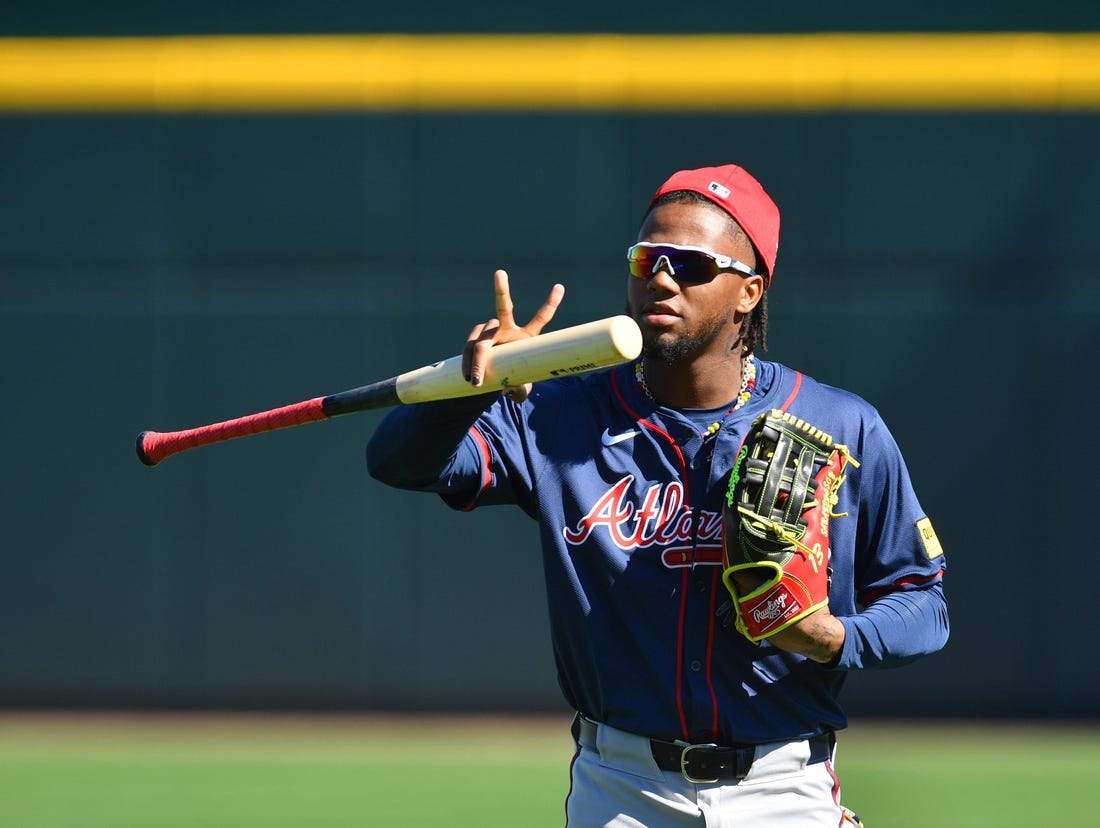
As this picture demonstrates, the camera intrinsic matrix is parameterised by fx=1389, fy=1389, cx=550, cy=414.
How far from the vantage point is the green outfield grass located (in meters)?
5.80

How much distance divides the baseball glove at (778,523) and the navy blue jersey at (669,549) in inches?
4.6

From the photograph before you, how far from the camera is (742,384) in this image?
3.06 meters

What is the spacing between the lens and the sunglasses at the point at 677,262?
2863 millimetres

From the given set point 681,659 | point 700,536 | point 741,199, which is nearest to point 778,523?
point 700,536

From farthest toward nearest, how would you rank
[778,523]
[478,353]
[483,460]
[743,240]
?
[743,240], [483,460], [778,523], [478,353]

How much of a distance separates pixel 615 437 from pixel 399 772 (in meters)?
4.02

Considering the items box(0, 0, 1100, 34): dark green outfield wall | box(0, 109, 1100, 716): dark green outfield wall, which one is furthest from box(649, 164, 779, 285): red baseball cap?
box(0, 0, 1100, 34): dark green outfield wall

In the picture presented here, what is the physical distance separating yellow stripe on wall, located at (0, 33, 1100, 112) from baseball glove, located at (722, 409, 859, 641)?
5.23 meters

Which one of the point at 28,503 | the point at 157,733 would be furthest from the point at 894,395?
the point at 28,503

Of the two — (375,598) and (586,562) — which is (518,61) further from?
(586,562)

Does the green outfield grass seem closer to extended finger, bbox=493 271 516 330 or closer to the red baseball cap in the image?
the red baseball cap

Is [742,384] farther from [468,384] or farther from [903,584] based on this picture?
[468,384]

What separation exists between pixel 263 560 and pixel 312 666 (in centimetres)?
65

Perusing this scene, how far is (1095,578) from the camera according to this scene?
752 cm
